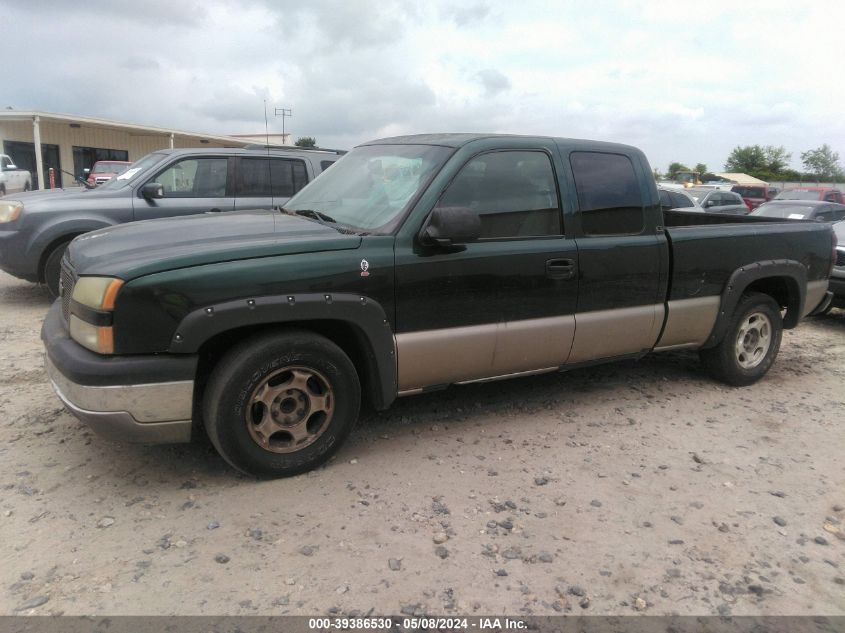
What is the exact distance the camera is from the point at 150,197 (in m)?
7.04

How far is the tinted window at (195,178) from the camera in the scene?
7301 mm

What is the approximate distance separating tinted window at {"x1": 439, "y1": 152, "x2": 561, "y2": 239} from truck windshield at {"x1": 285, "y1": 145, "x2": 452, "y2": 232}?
207 millimetres

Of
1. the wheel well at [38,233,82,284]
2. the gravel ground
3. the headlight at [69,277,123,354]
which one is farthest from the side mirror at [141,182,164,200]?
the headlight at [69,277,123,354]

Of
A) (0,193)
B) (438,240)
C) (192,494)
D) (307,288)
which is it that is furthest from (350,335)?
(0,193)

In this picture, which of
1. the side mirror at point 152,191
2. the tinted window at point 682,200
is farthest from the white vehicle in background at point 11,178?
the tinted window at point 682,200

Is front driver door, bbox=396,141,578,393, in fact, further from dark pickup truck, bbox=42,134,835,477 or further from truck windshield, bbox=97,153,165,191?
truck windshield, bbox=97,153,165,191

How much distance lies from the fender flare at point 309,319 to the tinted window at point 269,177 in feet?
15.5

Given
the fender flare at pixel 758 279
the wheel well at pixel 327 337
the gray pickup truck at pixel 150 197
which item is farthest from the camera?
the gray pickup truck at pixel 150 197

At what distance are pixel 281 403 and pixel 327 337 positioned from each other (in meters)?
0.46

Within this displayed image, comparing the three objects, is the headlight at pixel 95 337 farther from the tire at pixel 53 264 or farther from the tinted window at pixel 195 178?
the tinted window at pixel 195 178

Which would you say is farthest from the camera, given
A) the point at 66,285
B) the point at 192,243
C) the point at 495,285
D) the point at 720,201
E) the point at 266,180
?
the point at 720,201

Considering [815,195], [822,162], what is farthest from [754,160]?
[815,195]

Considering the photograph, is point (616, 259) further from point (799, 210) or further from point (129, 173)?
point (799, 210)

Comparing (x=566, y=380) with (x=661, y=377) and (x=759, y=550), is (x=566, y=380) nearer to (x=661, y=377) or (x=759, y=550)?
(x=661, y=377)
